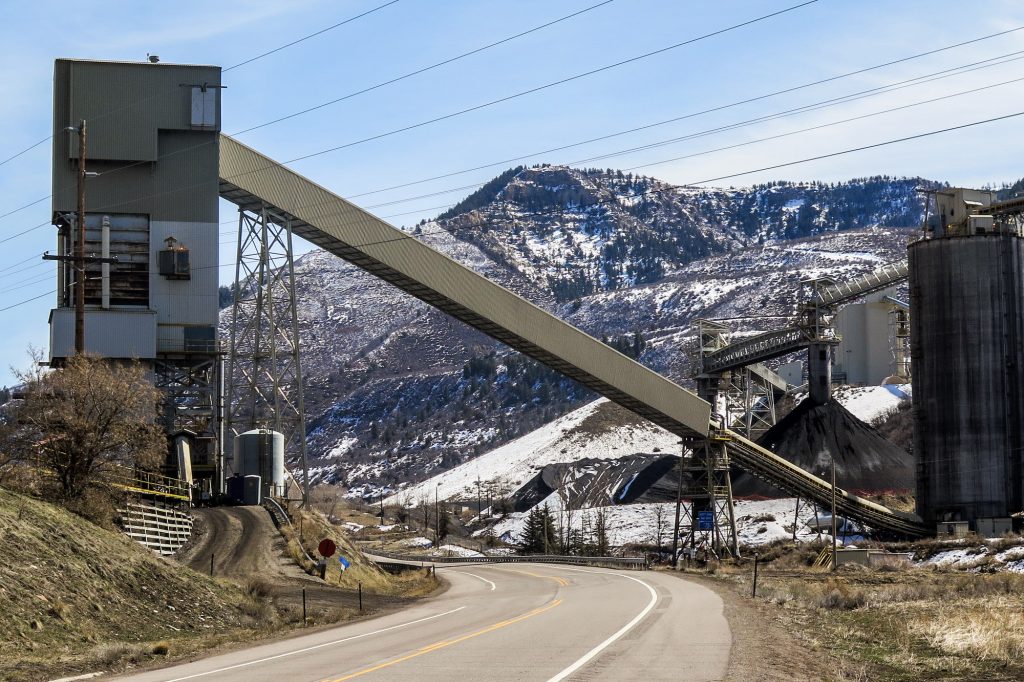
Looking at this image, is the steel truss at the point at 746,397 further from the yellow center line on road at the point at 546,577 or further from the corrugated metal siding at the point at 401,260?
the corrugated metal siding at the point at 401,260

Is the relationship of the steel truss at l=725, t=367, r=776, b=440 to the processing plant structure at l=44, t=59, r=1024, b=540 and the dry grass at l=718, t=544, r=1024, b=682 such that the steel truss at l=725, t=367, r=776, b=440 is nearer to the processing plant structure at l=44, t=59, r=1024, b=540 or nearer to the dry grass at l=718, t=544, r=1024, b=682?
the processing plant structure at l=44, t=59, r=1024, b=540

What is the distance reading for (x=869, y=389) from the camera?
5408 inches

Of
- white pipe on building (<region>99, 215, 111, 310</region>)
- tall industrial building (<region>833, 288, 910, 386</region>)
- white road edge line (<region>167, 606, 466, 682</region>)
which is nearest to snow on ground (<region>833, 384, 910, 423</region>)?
tall industrial building (<region>833, 288, 910, 386</region>)

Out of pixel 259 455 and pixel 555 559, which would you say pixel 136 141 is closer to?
pixel 259 455

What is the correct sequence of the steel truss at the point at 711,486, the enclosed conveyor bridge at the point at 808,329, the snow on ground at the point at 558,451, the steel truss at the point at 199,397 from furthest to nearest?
the snow on ground at the point at 558,451 → the enclosed conveyor bridge at the point at 808,329 → the steel truss at the point at 711,486 → the steel truss at the point at 199,397

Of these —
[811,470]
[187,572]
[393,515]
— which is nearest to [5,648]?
[187,572]

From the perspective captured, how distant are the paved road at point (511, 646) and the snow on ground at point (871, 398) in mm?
101342

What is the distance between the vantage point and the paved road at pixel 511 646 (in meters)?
16.8

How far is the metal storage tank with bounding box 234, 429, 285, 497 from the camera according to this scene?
5303 centimetres

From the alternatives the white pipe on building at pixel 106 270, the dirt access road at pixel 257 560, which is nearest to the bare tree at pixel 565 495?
the white pipe on building at pixel 106 270

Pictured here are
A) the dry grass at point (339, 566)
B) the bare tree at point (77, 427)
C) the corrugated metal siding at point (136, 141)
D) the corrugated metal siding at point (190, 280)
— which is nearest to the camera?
the bare tree at point (77, 427)

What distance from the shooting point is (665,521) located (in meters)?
103

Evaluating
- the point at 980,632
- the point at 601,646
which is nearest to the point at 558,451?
the point at 980,632

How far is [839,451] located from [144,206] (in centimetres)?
6133
